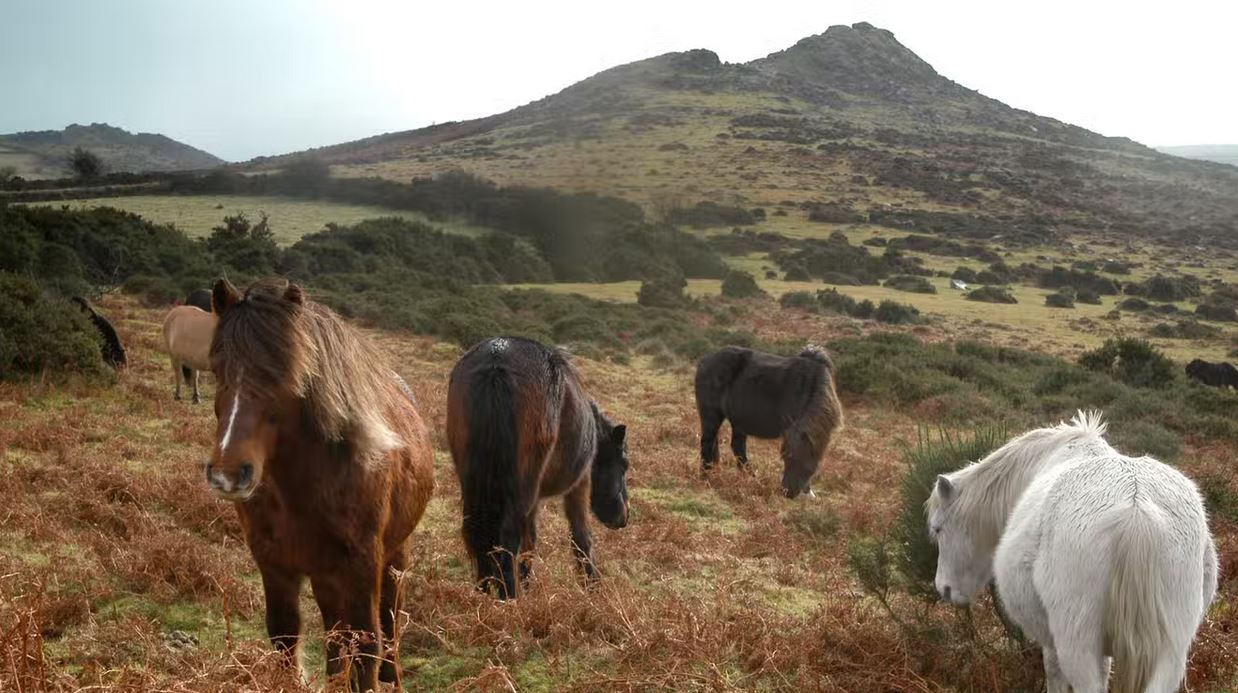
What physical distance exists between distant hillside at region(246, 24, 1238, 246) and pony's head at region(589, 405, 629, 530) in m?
34.6

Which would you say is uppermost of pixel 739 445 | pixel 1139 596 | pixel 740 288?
pixel 1139 596

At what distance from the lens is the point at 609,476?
5.67 m

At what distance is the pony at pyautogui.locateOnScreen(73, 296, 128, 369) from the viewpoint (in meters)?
9.32

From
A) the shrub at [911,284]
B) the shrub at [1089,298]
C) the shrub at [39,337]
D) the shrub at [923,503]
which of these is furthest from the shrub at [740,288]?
the shrub at [923,503]

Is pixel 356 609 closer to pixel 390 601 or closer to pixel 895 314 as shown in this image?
pixel 390 601

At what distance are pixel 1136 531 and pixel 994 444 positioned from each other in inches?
101

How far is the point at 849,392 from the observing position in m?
Result: 13.9

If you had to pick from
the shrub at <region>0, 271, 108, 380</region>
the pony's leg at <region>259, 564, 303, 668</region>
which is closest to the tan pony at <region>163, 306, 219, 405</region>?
the shrub at <region>0, 271, 108, 380</region>

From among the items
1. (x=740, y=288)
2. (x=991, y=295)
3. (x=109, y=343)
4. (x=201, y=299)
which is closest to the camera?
(x=109, y=343)

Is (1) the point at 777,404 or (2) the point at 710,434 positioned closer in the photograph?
(1) the point at 777,404

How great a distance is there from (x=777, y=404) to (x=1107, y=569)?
6176mm

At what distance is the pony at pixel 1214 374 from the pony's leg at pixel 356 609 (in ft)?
62.0

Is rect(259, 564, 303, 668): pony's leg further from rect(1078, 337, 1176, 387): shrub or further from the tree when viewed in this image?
the tree

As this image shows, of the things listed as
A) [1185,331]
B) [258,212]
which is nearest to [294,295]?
[1185,331]
